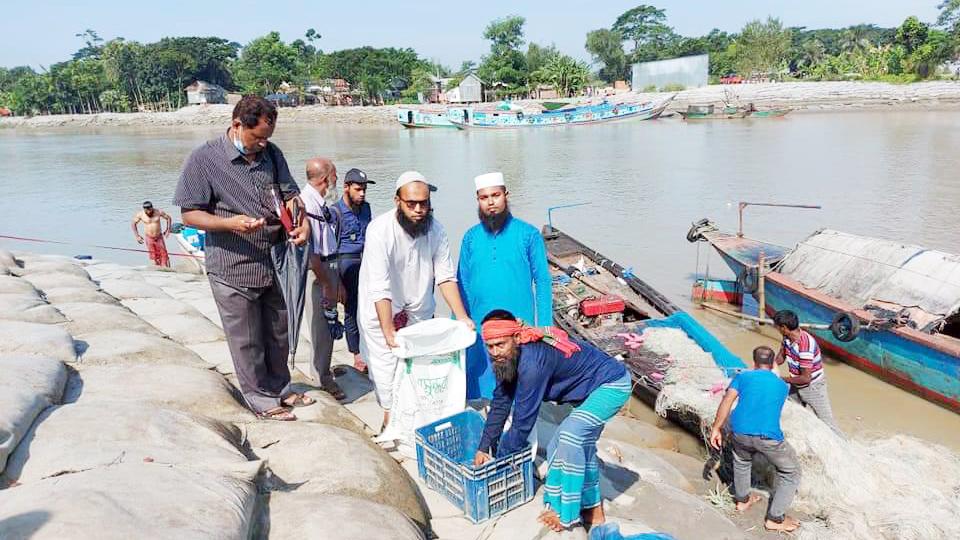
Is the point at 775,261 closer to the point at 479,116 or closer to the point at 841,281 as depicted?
the point at 841,281

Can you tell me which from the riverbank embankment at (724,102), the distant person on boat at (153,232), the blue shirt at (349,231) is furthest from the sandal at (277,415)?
the riverbank embankment at (724,102)

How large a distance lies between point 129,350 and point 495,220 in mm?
2235

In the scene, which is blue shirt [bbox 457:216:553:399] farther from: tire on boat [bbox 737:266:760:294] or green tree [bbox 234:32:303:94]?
green tree [bbox 234:32:303:94]

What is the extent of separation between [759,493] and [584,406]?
194 cm

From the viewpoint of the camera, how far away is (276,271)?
335 centimetres

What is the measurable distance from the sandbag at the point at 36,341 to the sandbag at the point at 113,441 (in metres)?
0.80

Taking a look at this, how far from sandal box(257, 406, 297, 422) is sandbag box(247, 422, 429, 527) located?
0.57ft

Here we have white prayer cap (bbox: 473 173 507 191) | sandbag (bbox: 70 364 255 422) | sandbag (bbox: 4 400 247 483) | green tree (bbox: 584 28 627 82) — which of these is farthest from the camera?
green tree (bbox: 584 28 627 82)

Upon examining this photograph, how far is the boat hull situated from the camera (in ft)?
19.6

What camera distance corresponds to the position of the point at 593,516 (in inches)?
121

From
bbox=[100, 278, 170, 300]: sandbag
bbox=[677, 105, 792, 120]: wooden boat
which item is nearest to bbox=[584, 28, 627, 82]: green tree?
bbox=[677, 105, 792, 120]: wooden boat

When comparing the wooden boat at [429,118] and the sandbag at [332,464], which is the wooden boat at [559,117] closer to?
the wooden boat at [429,118]

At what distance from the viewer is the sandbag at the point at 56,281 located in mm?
5633

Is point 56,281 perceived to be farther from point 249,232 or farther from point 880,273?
point 880,273
